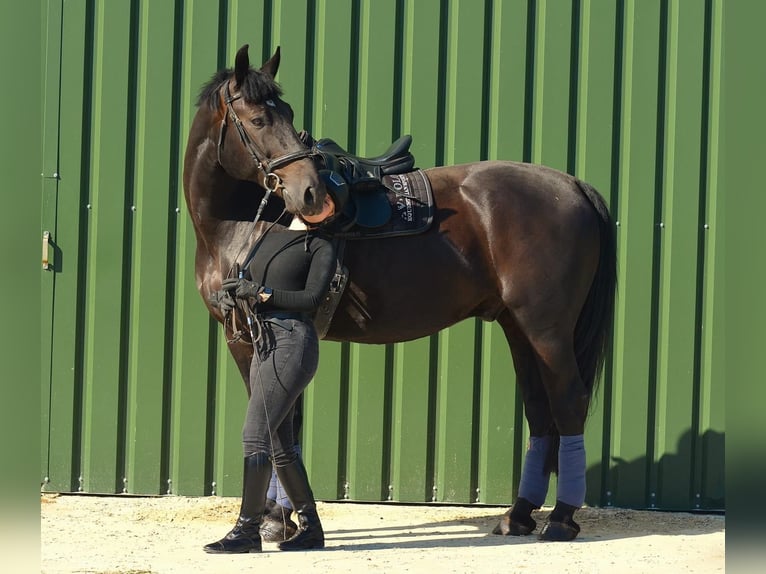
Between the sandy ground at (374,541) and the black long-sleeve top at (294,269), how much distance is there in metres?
1.19

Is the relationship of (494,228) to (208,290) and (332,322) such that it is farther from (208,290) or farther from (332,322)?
(208,290)

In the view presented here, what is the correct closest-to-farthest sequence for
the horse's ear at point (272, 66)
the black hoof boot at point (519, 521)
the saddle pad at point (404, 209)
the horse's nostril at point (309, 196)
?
the horse's nostril at point (309, 196) < the horse's ear at point (272, 66) < the saddle pad at point (404, 209) < the black hoof boot at point (519, 521)

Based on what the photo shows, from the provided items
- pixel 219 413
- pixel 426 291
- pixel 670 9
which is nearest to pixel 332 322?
pixel 426 291

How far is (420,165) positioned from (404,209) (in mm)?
1054

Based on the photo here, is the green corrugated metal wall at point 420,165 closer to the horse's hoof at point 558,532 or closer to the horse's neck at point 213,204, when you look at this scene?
the horse's hoof at point 558,532

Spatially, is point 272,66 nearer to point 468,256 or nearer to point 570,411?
point 468,256

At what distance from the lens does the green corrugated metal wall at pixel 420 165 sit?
605cm

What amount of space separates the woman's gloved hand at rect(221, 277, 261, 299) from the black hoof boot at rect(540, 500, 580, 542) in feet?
6.44

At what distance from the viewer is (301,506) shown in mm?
4742

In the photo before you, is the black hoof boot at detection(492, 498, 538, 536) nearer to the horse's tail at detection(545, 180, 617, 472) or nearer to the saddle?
the horse's tail at detection(545, 180, 617, 472)

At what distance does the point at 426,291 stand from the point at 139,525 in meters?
2.04

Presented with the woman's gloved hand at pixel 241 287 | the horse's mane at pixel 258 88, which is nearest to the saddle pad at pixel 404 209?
the woman's gloved hand at pixel 241 287

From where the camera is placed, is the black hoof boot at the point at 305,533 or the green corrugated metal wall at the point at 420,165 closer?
the black hoof boot at the point at 305,533

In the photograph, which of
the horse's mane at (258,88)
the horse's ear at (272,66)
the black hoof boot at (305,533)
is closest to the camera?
the horse's mane at (258,88)
